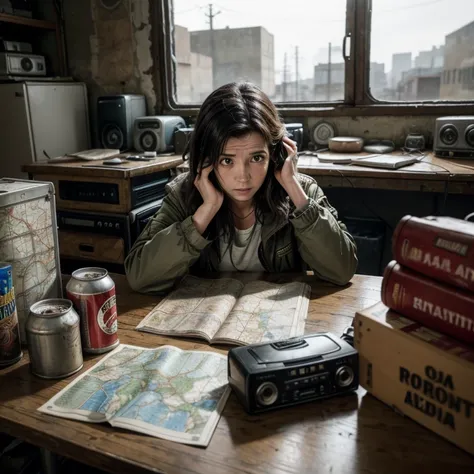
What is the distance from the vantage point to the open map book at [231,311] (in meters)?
0.92

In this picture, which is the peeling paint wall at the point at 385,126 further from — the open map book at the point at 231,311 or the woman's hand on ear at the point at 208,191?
the open map book at the point at 231,311

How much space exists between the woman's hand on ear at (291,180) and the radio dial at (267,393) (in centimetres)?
70

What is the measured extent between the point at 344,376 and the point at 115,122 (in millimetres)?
2835

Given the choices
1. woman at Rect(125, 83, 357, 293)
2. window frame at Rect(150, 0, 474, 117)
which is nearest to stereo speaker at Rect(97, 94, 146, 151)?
window frame at Rect(150, 0, 474, 117)

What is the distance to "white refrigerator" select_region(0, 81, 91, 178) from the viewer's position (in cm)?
298

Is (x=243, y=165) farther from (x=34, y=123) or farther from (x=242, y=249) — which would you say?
(x=34, y=123)

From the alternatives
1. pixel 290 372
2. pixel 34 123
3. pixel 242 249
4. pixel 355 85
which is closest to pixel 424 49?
pixel 355 85

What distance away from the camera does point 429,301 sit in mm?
690

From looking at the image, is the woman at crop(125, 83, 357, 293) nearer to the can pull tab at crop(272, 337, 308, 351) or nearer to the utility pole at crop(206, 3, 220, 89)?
the can pull tab at crop(272, 337, 308, 351)

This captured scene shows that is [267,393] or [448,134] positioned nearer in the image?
[267,393]

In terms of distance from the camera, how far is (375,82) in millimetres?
3010

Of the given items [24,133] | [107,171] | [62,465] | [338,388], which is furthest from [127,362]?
[24,133]

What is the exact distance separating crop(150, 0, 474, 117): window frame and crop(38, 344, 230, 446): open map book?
Result: 2516mm

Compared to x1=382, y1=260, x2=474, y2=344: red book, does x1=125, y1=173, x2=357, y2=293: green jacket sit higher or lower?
lower
